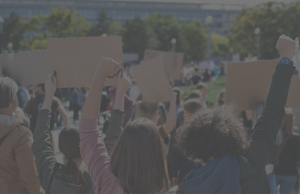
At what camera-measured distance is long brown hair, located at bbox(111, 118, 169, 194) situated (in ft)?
5.29

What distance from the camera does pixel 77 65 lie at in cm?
283

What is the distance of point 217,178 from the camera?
1.52 metres

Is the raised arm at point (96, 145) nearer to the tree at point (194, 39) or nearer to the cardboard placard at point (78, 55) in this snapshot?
the cardboard placard at point (78, 55)

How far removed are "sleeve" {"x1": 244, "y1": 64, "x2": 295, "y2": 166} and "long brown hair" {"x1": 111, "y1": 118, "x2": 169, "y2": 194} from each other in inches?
16.9

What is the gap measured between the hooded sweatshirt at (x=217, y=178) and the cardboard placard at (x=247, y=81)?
146 cm

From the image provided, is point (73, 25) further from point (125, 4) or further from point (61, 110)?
point (125, 4)

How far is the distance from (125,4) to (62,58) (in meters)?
104

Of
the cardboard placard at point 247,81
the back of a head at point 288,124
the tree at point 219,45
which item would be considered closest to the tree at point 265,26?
the back of a head at point 288,124

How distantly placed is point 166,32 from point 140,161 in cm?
7715

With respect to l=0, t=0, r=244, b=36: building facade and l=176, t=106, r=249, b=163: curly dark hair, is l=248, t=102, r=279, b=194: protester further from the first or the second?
l=0, t=0, r=244, b=36: building facade

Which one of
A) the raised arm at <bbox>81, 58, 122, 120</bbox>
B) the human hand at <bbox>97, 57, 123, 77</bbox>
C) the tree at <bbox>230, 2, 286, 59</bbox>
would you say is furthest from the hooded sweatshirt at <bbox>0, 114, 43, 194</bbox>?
the tree at <bbox>230, 2, 286, 59</bbox>

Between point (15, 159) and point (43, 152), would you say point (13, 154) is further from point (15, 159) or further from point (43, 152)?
point (43, 152)

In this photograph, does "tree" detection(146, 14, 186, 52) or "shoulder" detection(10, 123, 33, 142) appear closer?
"shoulder" detection(10, 123, 33, 142)

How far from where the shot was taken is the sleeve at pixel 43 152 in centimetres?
225
